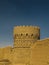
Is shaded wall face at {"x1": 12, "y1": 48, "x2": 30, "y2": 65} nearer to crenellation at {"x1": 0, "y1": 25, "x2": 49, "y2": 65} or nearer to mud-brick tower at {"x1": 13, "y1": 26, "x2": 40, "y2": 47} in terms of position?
crenellation at {"x1": 0, "y1": 25, "x2": 49, "y2": 65}

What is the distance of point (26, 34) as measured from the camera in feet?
155

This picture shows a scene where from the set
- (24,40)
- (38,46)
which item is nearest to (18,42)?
(24,40)

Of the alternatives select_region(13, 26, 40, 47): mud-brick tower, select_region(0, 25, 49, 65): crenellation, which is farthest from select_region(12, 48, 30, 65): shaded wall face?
select_region(13, 26, 40, 47): mud-brick tower

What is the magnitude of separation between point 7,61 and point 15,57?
3.67 m

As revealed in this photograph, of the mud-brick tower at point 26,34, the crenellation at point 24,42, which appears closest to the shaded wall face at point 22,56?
the crenellation at point 24,42

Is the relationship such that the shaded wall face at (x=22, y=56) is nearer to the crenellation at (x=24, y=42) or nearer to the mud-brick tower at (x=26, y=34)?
the crenellation at (x=24, y=42)

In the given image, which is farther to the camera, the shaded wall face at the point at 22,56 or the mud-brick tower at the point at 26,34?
the shaded wall face at the point at 22,56

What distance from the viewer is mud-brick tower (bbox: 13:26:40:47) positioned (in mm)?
46906

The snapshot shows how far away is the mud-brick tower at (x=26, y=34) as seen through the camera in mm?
46906

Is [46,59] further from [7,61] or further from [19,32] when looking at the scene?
[7,61]

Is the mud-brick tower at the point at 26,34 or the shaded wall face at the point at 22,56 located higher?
the mud-brick tower at the point at 26,34

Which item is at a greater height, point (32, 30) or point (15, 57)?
point (32, 30)

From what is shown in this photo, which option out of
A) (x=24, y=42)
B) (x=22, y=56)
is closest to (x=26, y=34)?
(x=24, y=42)

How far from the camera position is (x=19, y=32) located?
155 feet
